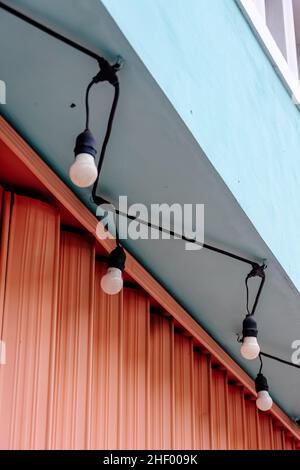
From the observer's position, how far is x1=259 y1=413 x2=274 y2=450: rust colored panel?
216 centimetres

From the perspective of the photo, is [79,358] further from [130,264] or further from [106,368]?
[130,264]

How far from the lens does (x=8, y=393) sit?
112 cm

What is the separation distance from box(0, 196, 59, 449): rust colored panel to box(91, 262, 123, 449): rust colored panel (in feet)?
0.62

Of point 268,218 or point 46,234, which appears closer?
point 46,234

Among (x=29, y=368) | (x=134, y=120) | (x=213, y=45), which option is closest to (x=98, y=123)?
(x=134, y=120)

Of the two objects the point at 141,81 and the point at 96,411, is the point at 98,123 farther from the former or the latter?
the point at 96,411

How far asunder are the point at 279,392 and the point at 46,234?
3.79 feet

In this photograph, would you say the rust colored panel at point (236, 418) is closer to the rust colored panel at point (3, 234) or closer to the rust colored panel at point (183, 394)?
the rust colored panel at point (183, 394)

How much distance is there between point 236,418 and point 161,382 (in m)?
0.49

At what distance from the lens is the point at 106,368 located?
141cm

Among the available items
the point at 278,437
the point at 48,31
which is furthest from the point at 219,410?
the point at 48,31

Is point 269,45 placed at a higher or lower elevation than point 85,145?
higher

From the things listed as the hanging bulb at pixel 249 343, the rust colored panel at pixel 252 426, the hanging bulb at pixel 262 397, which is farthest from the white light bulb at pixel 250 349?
the rust colored panel at pixel 252 426

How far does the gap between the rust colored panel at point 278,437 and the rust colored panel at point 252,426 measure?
17 centimetres
